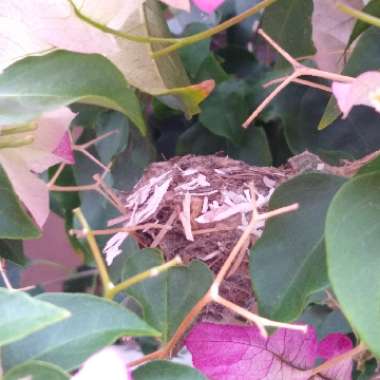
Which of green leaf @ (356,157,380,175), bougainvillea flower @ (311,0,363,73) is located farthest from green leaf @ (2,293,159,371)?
bougainvillea flower @ (311,0,363,73)

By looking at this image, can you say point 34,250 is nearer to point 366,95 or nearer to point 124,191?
point 124,191

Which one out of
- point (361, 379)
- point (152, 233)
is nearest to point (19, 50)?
point (152, 233)

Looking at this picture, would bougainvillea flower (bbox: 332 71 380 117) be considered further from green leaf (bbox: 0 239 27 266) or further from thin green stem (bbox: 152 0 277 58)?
green leaf (bbox: 0 239 27 266)

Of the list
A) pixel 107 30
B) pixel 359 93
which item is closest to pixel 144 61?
pixel 107 30

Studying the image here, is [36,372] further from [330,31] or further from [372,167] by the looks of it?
[330,31]

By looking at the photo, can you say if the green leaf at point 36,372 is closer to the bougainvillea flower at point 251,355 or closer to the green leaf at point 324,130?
the bougainvillea flower at point 251,355
